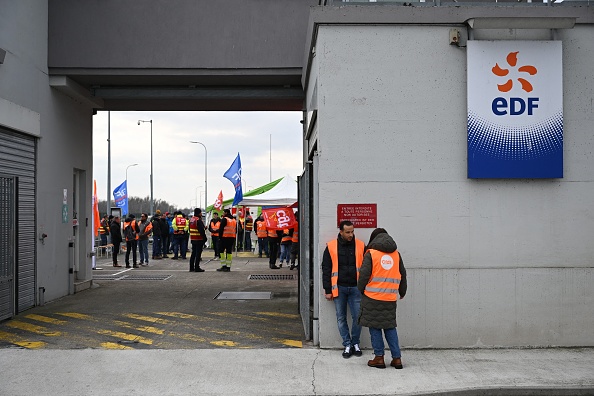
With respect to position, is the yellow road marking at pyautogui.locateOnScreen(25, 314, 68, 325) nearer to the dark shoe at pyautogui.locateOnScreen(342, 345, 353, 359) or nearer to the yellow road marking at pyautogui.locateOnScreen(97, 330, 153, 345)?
the yellow road marking at pyautogui.locateOnScreen(97, 330, 153, 345)

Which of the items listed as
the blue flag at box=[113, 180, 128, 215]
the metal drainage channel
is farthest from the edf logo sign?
the blue flag at box=[113, 180, 128, 215]

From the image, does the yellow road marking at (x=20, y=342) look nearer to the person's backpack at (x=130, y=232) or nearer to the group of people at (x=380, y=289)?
the group of people at (x=380, y=289)

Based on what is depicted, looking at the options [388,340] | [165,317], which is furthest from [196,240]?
[388,340]

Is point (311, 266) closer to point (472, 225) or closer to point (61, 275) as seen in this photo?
point (472, 225)

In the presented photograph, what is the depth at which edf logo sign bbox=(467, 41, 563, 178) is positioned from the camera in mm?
10258

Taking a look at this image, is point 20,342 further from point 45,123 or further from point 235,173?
point 235,173

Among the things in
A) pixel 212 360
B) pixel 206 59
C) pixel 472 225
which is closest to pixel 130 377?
pixel 212 360

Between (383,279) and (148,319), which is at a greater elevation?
(383,279)

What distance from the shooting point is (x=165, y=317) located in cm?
1318

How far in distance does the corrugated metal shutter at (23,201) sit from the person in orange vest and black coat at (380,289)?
701 cm

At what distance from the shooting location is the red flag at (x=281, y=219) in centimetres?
2269

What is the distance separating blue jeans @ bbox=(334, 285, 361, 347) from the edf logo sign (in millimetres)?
2347

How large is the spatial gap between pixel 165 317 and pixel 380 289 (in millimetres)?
5476

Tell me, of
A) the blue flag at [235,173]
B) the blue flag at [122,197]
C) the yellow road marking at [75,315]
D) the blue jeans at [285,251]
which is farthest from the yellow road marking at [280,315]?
the blue flag at [122,197]
